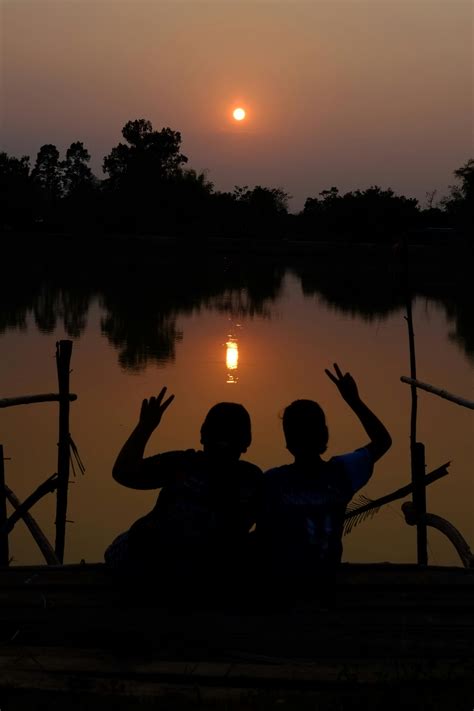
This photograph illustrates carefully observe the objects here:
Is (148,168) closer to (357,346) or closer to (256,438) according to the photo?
(357,346)

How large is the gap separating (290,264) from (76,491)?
59.3 meters

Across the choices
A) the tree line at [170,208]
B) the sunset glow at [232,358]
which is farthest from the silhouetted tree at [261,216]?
the sunset glow at [232,358]

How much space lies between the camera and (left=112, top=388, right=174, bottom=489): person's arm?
12.3 feet

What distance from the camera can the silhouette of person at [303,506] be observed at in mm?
3822

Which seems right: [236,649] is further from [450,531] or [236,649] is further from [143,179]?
[143,179]

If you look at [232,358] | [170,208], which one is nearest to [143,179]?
[170,208]

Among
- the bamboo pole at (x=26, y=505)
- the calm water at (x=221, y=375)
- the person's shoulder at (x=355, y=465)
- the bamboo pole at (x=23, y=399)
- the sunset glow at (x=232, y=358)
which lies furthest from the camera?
→ the sunset glow at (x=232, y=358)

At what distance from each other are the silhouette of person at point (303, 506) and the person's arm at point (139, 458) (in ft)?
1.69

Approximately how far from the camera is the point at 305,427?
379 centimetres

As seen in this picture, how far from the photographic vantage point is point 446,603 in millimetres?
4152

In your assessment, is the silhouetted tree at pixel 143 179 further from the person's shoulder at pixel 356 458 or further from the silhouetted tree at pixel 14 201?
the person's shoulder at pixel 356 458

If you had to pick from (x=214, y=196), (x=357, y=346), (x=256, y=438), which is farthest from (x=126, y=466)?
(x=214, y=196)

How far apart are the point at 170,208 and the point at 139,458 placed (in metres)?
76.7

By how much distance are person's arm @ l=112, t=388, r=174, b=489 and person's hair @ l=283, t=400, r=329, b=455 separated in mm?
524
